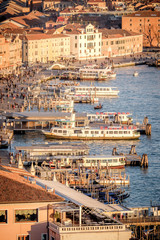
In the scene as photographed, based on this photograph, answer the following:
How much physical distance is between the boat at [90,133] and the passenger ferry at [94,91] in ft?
55.6

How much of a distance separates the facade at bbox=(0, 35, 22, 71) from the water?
7740 mm

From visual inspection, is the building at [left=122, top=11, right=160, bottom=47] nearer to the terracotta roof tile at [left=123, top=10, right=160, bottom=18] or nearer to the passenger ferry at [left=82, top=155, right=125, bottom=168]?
the terracotta roof tile at [left=123, top=10, right=160, bottom=18]

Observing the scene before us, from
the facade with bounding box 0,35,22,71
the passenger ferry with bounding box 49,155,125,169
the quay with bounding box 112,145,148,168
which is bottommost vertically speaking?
the quay with bounding box 112,145,148,168

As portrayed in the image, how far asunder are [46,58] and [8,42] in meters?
7.04

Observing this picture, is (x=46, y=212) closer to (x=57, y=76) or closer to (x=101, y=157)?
(x=101, y=157)

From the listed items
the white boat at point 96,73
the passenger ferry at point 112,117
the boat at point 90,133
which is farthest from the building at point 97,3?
the boat at point 90,133

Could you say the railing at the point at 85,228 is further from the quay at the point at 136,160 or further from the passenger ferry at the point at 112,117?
the passenger ferry at the point at 112,117

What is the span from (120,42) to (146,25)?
11260 millimetres

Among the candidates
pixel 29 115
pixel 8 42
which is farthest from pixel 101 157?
pixel 8 42

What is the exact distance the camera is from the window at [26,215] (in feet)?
57.8

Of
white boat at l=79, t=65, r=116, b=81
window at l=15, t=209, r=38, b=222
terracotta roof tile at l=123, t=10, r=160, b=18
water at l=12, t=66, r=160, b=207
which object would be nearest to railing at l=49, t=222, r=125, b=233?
window at l=15, t=209, r=38, b=222

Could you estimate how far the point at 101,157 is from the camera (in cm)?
3509

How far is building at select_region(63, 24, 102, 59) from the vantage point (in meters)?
84.7

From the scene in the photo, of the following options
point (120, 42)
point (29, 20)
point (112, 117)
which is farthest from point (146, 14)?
point (112, 117)
